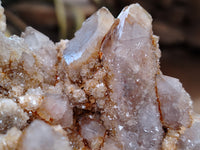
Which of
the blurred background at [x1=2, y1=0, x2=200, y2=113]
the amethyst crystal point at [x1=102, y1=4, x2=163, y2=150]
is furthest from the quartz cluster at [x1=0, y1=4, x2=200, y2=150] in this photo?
the blurred background at [x1=2, y1=0, x2=200, y2=113]

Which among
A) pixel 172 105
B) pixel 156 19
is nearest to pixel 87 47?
pixel 172 105

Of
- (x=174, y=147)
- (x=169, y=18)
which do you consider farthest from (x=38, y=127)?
(x=169, y=18)

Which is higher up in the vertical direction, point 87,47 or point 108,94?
point 87,47

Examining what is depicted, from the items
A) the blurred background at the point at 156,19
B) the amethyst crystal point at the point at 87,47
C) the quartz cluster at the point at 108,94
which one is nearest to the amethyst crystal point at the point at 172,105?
the quartz cluster at the point at 108,94

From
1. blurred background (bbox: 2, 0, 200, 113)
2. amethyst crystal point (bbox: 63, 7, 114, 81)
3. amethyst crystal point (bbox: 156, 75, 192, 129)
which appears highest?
blurred background (bbox: 2, 0, 200, 113)

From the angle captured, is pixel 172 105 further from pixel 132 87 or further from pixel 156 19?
pixel 156 19

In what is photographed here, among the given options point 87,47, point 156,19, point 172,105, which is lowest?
A: point 172,105

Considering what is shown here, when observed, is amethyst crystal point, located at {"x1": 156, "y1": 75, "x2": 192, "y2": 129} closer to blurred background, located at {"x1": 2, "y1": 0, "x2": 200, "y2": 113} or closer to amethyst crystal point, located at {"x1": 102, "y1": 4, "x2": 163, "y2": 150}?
amethyst crystal point, located at {"x1": 102, "y1": 4, "x2": 163, "y2": 150}

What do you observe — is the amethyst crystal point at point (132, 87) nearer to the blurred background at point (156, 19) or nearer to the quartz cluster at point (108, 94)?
the quartz cluster at point (108, 94)
